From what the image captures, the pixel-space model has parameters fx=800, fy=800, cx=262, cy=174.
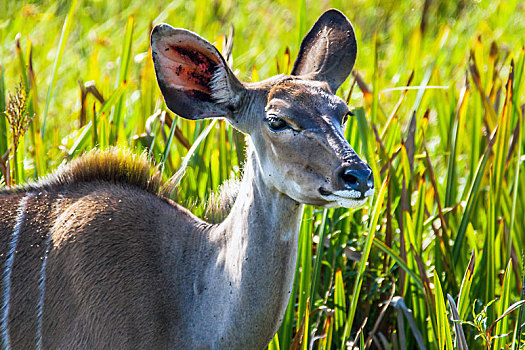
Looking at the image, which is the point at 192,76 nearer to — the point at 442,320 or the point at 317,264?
the point at 317,264

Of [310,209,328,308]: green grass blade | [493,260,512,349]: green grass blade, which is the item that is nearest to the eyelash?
[310,209,328,308]: green grass blade

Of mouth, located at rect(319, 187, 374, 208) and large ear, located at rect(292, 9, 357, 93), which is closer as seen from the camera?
mouth, located at rect(319, 187, 374, 208)

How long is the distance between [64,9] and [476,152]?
4.22 m

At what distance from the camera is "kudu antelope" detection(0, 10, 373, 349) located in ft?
8.37

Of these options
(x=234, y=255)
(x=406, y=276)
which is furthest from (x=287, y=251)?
(x=406, y=276)

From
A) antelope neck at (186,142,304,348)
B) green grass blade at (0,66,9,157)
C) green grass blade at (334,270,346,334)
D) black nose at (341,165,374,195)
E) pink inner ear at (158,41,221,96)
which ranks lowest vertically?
green grass blade at (334,270,346,334)

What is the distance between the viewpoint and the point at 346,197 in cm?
235

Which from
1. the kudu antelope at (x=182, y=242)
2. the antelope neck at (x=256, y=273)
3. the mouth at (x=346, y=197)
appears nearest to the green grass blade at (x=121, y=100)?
the kudu antelope at (x=182, y=242)

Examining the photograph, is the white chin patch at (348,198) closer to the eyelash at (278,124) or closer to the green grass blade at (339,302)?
the eyelash at (278,124)

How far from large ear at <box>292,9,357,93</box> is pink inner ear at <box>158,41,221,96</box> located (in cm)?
37

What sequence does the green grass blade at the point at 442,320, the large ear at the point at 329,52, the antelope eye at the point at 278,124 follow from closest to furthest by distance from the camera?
1. the antelope eye at the point at 278,124
2. the green grass blade at the point at 442,320
3. the large ear at the point at 329,52

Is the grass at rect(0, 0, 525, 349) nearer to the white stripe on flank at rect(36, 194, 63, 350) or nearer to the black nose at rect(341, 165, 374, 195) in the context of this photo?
the black nose at rect(341, 165, 374, 195)

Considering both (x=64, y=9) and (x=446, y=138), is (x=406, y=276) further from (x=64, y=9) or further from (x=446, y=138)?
(x=64, y=9)

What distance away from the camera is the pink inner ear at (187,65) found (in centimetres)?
269
